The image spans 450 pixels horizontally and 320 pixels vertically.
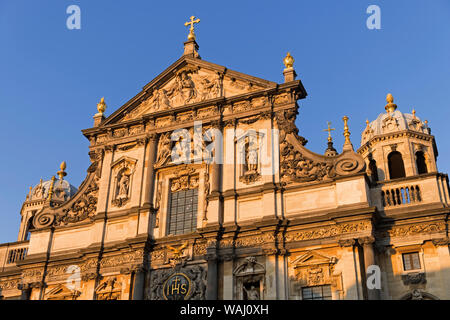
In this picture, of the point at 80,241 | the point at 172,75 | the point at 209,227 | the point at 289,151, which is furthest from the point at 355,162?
the point at 80,241

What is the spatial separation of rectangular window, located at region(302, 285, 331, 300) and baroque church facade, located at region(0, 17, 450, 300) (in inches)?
2.7

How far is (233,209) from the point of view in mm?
22266

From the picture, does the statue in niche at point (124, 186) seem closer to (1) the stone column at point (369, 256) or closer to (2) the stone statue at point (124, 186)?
(2) the stone statue at point (124, 186)

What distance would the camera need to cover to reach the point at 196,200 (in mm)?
23531

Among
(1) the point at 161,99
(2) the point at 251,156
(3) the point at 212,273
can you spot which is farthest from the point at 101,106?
(3) the point at 212,273

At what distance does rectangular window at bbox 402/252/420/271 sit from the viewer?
19609 millimetres

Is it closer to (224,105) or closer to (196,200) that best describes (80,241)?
(196,200)

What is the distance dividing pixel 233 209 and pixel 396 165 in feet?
29.6

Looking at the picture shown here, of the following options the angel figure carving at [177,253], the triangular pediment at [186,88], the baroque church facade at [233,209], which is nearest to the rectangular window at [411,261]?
the baroque church facade at [233,209]

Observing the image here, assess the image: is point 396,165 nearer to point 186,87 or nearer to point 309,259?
point 309,259

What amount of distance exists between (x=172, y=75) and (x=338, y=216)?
10.8 metres

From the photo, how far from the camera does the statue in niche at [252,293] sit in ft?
66.8

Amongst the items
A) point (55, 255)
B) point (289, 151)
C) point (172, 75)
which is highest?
point (172, 75)
